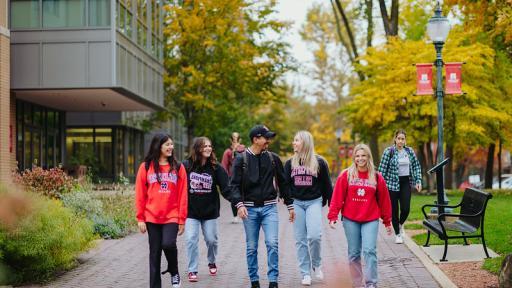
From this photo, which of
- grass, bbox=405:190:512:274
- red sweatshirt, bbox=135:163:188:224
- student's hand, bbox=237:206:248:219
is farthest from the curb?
red sweatshirt, bbox=135:163:188:224

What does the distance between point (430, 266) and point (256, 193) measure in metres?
2.77

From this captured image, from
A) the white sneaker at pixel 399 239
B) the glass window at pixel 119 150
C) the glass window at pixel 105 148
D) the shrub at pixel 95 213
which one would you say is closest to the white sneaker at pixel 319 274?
the white sneaker at pixel 399 239

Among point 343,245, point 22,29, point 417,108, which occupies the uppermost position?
point 22,29

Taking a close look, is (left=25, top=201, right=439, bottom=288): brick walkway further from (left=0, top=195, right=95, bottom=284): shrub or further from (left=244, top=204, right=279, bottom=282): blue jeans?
(left=244, top=204, right=279, bottom=282): blue jeans

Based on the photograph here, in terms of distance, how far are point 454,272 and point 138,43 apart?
2136cm

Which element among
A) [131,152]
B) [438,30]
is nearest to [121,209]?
[438,30]

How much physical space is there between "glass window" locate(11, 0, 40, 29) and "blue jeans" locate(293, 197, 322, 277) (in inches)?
717

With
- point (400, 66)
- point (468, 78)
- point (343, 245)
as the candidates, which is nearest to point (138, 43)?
point (400, 66)

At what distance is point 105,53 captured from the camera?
24.4 metres

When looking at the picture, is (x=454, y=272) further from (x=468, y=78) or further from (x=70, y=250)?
(x=468, y=78)

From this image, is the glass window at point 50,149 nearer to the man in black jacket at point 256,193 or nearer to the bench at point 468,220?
the bench at point 468,220

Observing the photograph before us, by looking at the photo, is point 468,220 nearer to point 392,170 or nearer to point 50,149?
point 392,170

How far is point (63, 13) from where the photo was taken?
24.8 m

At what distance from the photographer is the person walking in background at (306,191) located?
888 centimetres
